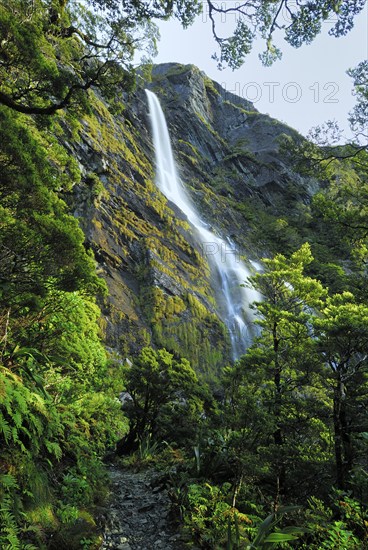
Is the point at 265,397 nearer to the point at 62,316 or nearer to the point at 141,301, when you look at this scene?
the point at 62,316

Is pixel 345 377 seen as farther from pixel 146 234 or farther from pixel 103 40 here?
pixel 146 234

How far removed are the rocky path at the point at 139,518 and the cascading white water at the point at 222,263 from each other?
9.55m

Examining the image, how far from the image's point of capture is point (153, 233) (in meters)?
21.2

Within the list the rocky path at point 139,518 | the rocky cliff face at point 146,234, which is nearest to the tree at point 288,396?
the rocky path at point 139,518

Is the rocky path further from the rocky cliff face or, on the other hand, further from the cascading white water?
the cascading white water

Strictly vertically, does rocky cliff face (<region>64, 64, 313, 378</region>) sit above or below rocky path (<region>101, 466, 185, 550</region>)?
above

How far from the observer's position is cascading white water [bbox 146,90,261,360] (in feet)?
65.5

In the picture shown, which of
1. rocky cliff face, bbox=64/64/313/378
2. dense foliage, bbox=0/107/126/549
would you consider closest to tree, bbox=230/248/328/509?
dense foliage, bbox=0/107/126/549

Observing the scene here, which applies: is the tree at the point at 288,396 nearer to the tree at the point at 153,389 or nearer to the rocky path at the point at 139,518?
the rocky path at the point at 139,518

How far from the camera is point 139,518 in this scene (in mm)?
5273

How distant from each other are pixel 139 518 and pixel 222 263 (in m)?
20.9

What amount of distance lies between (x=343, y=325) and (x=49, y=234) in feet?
15.5

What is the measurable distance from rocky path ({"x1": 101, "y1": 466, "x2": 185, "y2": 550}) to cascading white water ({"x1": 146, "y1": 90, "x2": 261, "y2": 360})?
31.3 feet

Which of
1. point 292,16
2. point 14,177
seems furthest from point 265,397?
point 292,16
